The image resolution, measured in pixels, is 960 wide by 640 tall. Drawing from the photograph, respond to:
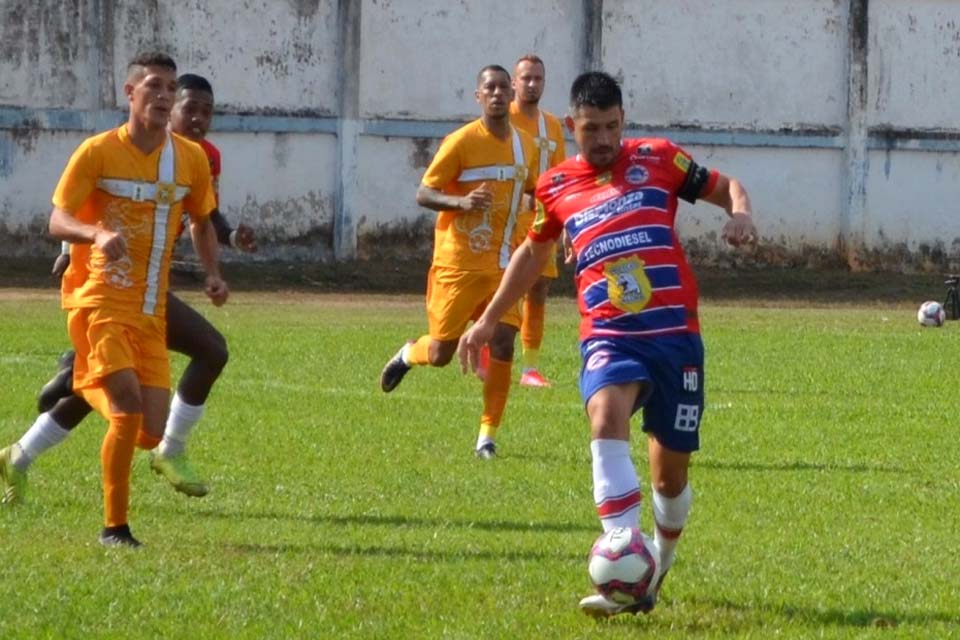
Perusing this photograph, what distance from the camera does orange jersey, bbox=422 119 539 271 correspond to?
11.7 metres

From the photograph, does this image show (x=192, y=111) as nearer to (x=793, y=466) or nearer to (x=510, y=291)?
(x=510, y=291)

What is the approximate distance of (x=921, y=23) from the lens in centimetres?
3362

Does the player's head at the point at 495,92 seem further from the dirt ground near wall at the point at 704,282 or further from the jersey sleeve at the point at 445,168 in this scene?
the dirt ground near wall at the point at 704,282

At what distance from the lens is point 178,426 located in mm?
9492

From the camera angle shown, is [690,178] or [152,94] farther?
[152,94]

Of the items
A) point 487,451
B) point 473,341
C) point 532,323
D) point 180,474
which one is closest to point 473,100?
point 532,323

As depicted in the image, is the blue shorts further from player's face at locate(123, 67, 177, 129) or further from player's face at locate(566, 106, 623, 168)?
player's face at locate(123, 67, 177, 129)

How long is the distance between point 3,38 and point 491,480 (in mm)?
22911

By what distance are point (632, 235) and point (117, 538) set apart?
2527 mm

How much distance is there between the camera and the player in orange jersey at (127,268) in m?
8.10

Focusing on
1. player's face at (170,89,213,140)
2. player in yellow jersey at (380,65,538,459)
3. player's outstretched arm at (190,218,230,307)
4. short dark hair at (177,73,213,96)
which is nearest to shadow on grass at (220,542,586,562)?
player's outstretched arm at (190,218,230,307)

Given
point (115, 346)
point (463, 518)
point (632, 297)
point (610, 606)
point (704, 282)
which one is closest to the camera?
point (610, 606)

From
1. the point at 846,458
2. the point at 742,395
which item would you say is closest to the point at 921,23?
the point at 742,395

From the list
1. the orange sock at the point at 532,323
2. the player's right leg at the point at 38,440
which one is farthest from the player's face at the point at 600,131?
the orange sock at the point at 532,323
